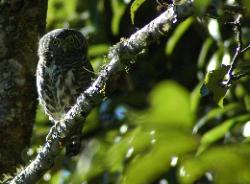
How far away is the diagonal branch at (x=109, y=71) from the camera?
5.86ft

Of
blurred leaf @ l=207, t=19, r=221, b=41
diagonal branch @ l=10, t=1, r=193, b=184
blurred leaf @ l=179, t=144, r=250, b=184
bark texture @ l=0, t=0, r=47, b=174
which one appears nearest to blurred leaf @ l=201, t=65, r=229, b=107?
diagonal branch @ l=10, t=1, r=193, b=184

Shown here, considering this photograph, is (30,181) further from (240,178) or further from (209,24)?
(209,24)

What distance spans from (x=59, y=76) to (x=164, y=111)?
8.99ft

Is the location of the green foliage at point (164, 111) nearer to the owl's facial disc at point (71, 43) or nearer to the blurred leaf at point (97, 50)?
the blurred leaf at point (97, 50)

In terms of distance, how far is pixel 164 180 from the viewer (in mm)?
3496

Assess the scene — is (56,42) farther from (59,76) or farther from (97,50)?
(97,50)

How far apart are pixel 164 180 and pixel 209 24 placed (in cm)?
94

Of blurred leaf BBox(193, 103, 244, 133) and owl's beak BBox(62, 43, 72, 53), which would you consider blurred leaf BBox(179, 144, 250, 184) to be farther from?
owl's beak BBox(62, 43, 72, 53)

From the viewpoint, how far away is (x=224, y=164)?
726 millimetres

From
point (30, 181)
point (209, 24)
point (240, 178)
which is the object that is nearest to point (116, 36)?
point (209, 24)

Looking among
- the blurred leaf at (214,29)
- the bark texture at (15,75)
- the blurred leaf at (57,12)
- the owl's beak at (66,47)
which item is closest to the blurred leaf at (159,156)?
the bark texture at (15,75)

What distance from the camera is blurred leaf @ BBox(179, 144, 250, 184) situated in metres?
0.73

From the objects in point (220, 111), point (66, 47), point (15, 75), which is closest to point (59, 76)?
point (66, 47)

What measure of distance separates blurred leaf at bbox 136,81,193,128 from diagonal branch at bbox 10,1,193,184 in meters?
0.98
